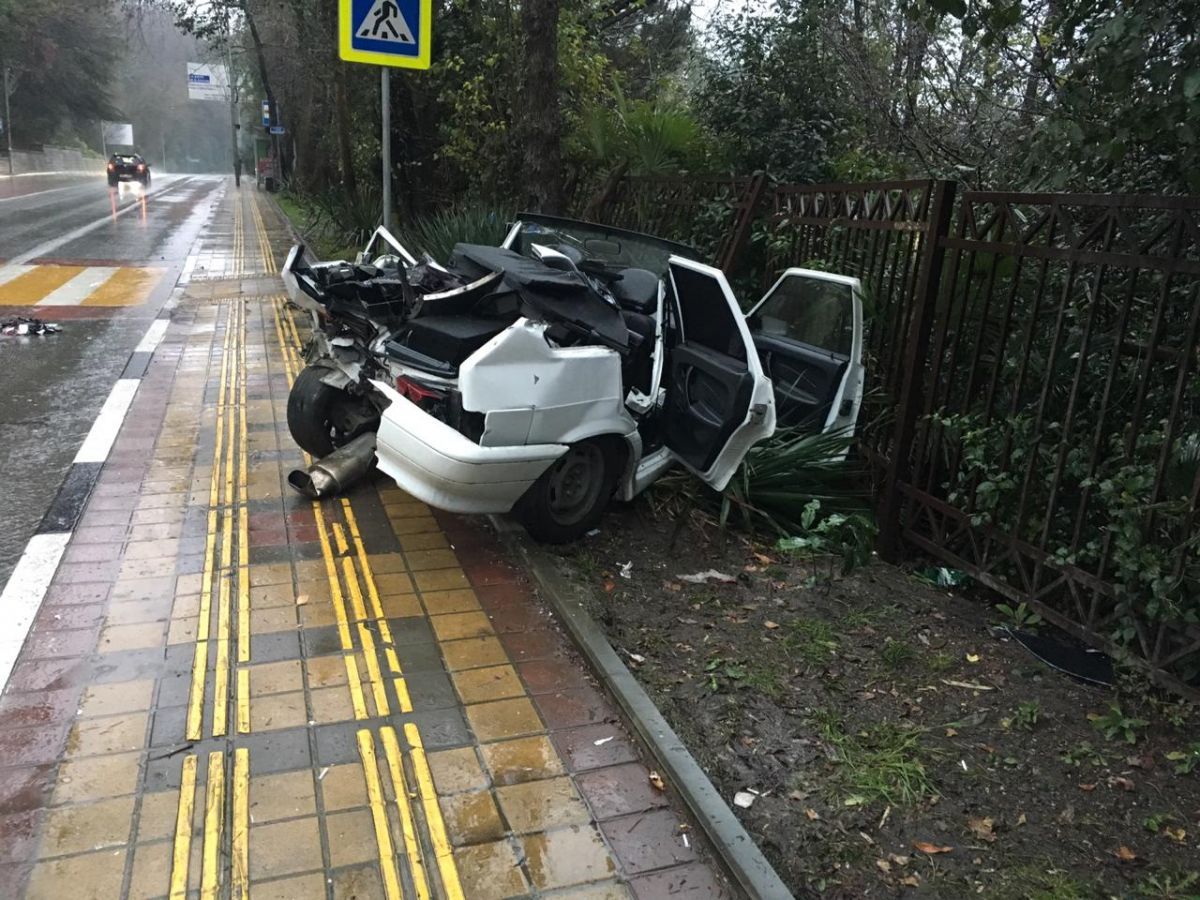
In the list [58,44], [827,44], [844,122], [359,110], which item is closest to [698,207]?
[844,122]

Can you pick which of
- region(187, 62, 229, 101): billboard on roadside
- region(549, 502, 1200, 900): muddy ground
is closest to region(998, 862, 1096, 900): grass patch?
region(549, 502, 1200, 900): muddy ground

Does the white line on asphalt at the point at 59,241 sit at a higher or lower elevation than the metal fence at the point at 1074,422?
lower

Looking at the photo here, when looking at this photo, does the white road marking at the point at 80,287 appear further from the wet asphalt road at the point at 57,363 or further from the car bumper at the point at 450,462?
the car bumper at the point at 450,462

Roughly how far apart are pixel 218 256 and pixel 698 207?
13.6 m

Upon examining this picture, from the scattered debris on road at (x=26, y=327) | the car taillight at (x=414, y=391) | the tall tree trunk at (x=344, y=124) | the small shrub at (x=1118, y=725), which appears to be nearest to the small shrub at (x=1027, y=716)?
the small shrub at (x=1118, y=725)

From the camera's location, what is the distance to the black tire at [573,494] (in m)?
4.73

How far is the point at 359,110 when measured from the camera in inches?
663

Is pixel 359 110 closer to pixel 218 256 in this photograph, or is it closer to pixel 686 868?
pixel 218 256

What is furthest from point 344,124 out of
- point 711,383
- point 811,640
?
point 811,640

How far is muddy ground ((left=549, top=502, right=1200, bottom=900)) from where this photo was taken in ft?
9.19

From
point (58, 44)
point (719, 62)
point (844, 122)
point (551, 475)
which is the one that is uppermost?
point (58, 44)

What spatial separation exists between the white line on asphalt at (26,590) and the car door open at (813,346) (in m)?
4.09

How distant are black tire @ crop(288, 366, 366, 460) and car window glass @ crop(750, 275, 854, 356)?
2.73 meters

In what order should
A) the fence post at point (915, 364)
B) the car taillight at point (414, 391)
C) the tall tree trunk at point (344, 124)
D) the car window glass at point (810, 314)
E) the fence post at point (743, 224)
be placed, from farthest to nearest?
the tall tree trunk at point (344, 124) < the fence post at point (743, 224) < the car window glass at point (810, 314) < the fence post at point (915, 364) < the car taillight at point (414, 391)
